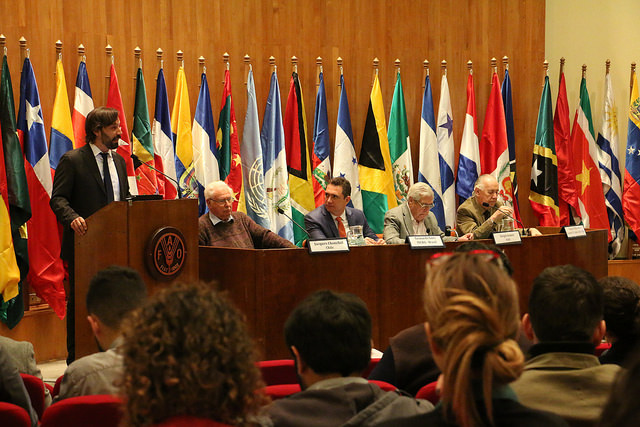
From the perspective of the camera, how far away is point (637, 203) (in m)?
7.71

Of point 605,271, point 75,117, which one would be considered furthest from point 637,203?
point 75,117

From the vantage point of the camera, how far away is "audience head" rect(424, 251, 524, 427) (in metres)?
1.28

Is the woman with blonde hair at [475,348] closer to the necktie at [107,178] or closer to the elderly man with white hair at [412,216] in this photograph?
the necktie at [107,178]

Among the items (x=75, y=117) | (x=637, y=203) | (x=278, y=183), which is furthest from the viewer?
(x=637, y=203)

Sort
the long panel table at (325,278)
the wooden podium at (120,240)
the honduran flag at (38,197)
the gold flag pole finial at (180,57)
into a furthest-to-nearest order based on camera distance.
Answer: the gold flag pole finial at (180,57) < the honduran flag at (38,197) < the long panel table at (325,278) < the wooden podium at (120,240)

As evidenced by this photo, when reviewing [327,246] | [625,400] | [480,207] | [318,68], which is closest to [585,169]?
[480,207]

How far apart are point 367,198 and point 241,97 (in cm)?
146

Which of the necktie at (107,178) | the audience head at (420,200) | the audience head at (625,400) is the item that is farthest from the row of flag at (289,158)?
the audience head at (625,400)

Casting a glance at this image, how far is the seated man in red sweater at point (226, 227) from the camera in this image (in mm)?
5207

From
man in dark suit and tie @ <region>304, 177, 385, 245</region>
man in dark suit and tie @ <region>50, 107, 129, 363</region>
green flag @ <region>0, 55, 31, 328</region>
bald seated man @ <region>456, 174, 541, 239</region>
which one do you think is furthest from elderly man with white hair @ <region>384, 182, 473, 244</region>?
green flag @ <region>0, 55, 31, 328</region>

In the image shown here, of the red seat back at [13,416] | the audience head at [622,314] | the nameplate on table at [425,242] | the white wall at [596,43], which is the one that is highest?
the white wall at [596,43]

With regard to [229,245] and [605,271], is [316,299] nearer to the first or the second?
[229,245]

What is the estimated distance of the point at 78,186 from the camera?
461 cm

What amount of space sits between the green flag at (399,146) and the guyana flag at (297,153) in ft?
2.84
